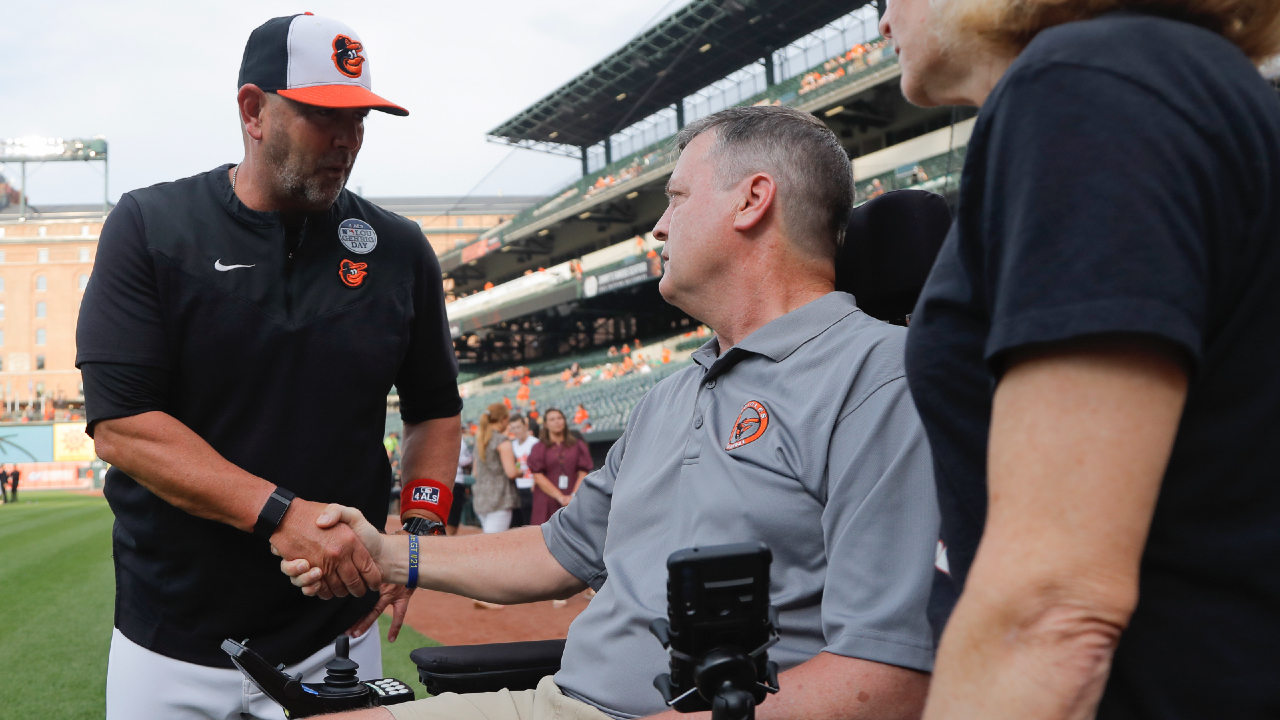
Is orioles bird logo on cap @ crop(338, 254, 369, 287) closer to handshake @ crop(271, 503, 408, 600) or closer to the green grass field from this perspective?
handshake @ crop(271, 503, 408, 600)

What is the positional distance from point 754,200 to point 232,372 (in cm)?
135

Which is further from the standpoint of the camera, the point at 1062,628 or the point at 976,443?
the point at 976,443

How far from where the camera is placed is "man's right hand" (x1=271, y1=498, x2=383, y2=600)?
201 centimetres

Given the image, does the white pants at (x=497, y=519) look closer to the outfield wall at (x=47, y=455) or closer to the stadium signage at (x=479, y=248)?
the stadium signage at (x=479, y=248)

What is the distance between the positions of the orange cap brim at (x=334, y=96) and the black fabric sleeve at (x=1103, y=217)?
1.78 m

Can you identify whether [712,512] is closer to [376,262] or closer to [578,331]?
[376,262]

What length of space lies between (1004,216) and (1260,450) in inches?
11.7

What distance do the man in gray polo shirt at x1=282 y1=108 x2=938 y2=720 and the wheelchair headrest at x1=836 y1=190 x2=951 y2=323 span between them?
59 mm

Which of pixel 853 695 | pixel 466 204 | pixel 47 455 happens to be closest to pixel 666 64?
pixel 853 695

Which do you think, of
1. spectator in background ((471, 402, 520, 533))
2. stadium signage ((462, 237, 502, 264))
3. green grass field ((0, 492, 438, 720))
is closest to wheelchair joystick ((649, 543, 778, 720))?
green grass field ((0, 492, 438, 720))

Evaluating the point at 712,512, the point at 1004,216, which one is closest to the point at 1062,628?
the point at 1004,216

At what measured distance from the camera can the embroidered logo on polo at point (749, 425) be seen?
1.63 meters

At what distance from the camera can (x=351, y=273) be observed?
90.4 inches

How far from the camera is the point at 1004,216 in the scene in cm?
74
